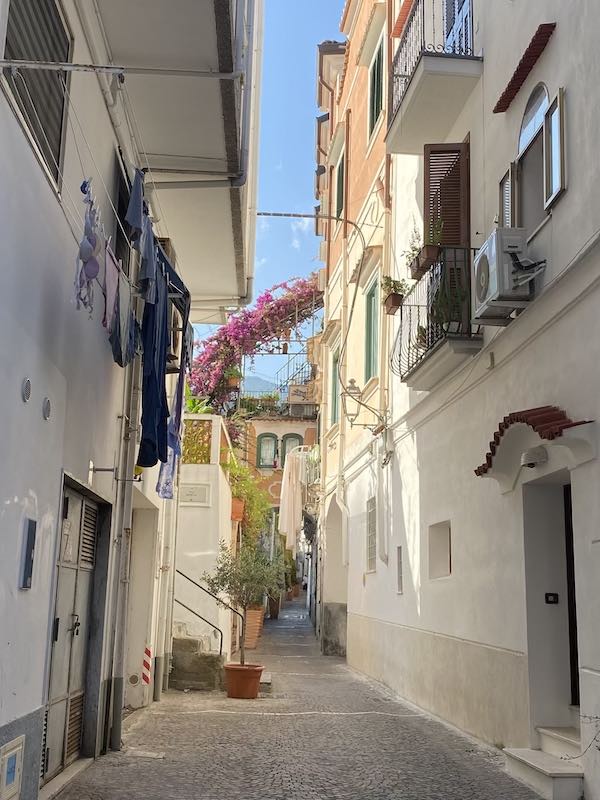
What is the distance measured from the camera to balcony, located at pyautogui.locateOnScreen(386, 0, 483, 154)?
10.3 metres

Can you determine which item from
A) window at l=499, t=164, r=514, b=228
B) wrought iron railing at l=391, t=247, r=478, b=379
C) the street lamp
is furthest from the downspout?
window at l=499, t=164, r=514, b=228

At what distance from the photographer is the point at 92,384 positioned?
293 inches

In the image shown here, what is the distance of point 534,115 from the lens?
8484 mm

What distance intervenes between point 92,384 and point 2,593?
2.61 m

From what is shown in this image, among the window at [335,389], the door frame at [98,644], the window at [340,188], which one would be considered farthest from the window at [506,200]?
the window at [340,188]

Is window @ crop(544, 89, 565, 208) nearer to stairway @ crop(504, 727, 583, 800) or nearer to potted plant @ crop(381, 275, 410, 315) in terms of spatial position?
potted plant @ crop(381, 275, 410, 315)

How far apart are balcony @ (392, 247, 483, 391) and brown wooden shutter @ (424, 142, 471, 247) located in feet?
1.58

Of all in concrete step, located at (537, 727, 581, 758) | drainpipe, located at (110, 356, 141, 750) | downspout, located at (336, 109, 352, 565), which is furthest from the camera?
downspout, located at (336, 109, 352, 565)

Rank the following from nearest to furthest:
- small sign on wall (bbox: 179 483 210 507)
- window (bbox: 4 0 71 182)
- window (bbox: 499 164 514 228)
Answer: window (bbox: 4 0 71 182) < window (bbox: 499 164 514 228) < small sign on wall (bbox: 179 483 210 507)

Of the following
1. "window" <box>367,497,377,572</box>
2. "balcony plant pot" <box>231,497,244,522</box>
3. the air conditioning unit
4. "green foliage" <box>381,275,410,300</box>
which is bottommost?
"window" <box>367,497,377,572</box>

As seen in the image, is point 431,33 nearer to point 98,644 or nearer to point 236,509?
point 98,644

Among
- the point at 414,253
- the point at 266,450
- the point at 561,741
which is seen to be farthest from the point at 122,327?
the point at 266,450

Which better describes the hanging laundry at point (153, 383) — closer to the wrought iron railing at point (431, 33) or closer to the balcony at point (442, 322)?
the balcony at point (442, 322)

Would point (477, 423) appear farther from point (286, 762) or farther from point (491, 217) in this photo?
point (286, 762)
